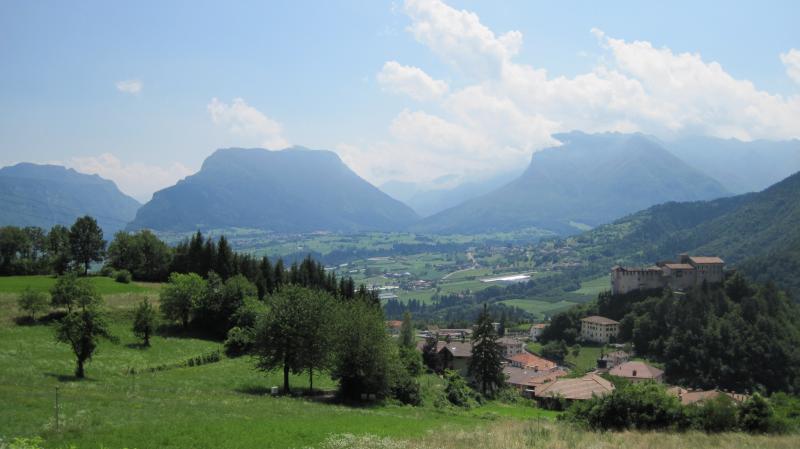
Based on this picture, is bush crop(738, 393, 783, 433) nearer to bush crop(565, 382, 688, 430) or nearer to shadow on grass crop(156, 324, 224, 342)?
bush crop(565, 382, 688, 430)

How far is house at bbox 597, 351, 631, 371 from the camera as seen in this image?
3824 inches

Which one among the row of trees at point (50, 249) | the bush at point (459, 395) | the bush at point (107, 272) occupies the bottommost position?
the bush at point (459, 395)

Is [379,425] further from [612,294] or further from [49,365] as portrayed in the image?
[612,294]

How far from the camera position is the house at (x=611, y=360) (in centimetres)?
9712

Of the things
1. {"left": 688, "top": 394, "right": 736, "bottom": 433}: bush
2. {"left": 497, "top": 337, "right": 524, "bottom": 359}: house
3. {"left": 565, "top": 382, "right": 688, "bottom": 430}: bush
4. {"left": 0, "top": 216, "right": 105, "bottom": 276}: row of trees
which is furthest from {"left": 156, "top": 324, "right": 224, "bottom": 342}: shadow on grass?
{"left": 497, "top": 337, "right": 524, "bottom": 359}: house

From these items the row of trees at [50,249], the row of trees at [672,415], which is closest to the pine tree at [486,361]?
the row of trees at [672,415]

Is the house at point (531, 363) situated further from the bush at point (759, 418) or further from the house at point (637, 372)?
the bush at point (759, 418)

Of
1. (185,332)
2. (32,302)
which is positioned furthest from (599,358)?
(32,302)

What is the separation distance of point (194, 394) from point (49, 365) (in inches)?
446

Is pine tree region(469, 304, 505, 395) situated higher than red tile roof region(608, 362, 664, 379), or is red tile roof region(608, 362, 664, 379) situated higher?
pine tree region(469, 304, 505, 395)

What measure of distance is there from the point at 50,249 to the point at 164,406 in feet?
227

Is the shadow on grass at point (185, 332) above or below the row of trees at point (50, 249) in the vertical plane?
below

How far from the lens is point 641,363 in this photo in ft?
300

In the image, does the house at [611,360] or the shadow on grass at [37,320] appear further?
the house at [611,360]
